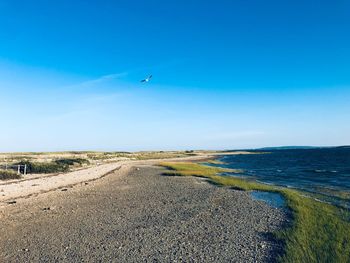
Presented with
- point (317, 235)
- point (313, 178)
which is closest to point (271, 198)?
point (317, 235)

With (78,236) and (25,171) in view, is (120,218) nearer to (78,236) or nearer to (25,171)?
(78,236)

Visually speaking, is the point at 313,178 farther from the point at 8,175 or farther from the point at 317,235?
the point at 8,175

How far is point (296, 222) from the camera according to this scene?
59.9 feet

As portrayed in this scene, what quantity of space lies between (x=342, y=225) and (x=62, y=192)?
23989mm

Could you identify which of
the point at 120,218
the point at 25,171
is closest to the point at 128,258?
the point at 120,218

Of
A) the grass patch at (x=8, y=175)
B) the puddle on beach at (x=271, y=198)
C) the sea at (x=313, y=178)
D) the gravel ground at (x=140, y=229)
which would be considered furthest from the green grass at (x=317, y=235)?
the grass patch at (x=8, y=175)

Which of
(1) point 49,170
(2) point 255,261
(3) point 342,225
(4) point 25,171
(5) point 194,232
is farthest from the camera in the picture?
(1) point 49,170

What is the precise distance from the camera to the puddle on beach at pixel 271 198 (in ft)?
80.2

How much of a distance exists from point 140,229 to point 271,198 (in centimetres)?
1491

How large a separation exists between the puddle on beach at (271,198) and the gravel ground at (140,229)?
1.23 meters

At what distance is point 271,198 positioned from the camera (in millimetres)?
27531

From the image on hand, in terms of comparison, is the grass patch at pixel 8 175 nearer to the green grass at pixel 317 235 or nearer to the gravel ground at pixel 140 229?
the gravel ground at pixel 140 229

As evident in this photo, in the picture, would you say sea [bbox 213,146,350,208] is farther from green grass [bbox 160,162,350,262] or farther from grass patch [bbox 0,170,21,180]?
grass patch [bbox 0,170,21,180]

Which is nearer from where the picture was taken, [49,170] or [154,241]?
[154,241]
